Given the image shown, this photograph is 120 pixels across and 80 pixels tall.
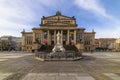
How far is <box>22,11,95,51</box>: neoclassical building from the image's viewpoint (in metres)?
127

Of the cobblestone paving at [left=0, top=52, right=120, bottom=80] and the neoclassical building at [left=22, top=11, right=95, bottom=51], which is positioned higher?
the neoclassical building at [left=22, top=11, right=95, bottom=51]

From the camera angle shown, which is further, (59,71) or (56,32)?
(56,32)

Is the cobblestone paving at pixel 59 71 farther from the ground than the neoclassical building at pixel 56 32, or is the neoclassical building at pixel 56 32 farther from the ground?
the neoclassical building at pixel 56 32

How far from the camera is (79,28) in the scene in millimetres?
133375

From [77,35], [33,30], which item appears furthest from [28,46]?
[77,35]

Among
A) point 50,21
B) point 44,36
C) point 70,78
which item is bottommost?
point 70,78

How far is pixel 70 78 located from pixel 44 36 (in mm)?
117973

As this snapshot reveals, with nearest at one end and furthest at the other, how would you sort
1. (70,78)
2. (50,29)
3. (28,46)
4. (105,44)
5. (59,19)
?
1. (70,78)
2. (50,29)
3. (59,19)
4. (28,46)
5. (105,44)

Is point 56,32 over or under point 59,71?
Answer: over

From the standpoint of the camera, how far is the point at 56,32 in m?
129

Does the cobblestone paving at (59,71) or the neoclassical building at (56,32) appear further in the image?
the neoclassical building at (56,32)

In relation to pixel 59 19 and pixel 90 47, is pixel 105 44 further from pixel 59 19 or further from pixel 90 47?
pixel 59 19

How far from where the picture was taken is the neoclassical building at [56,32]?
417 ft

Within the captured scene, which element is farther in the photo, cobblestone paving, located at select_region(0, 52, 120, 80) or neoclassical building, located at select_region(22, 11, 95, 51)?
neoclassical building, located at select_region(22, 11, 95, 51)
